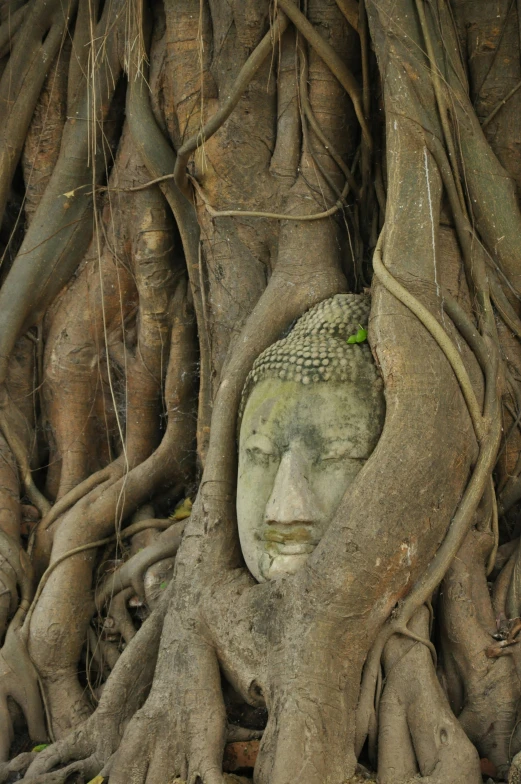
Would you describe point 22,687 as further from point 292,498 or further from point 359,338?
point 359,338

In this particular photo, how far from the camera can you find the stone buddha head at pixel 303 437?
344 cm

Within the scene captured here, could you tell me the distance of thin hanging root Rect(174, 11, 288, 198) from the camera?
3.99 meters

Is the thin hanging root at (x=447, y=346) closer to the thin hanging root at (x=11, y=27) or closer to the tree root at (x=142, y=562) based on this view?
the tree root at (x=142, y=562)

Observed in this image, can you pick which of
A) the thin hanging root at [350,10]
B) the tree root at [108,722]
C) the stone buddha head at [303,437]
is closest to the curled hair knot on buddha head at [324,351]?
the stone buddha head at [303,437]

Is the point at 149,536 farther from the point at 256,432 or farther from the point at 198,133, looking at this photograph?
the point at 198,133

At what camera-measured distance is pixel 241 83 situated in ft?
13.1

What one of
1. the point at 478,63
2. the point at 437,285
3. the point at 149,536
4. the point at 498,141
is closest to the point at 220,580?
the point at 149,536

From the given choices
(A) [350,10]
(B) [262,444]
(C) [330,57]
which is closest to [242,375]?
(B) [262,444]

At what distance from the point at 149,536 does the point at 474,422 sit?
67.5 inches

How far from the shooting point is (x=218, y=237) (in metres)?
4.27

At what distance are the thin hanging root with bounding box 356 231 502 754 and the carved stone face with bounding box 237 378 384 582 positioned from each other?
1.03 feet

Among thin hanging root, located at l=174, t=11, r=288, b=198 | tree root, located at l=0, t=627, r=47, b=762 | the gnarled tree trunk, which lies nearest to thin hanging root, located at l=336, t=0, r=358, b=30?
the gnarled tree trunk

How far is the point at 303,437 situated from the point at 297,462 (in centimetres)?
11

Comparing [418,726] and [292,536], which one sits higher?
[292,536]
